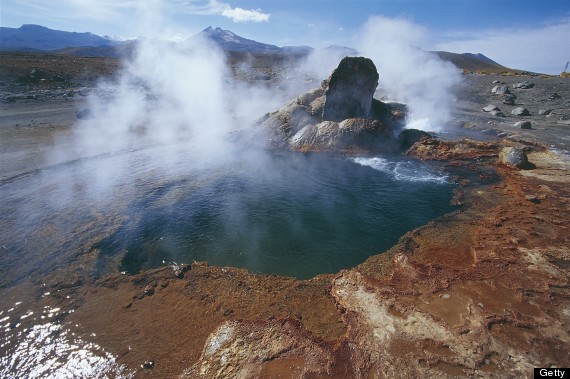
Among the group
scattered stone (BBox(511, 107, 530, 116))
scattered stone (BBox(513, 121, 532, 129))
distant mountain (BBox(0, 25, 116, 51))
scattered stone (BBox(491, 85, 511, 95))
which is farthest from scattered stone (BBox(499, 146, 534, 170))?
distant mountain (BBox(0, 25, 116, 51))

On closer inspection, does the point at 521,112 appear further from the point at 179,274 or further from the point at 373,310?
the point at 179,274

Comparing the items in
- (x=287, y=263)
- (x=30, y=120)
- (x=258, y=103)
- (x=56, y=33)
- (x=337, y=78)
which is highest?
(x=56, y=33)

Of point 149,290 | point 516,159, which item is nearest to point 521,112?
point 516,159

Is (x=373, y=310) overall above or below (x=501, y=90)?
below

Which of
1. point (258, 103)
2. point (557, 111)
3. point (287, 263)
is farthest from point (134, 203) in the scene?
point (557, 111)

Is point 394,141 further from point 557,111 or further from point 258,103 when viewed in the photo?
point 557,111

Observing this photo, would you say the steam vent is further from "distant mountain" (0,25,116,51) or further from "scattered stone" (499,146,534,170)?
"distant mountain" (0,25,116,51)
